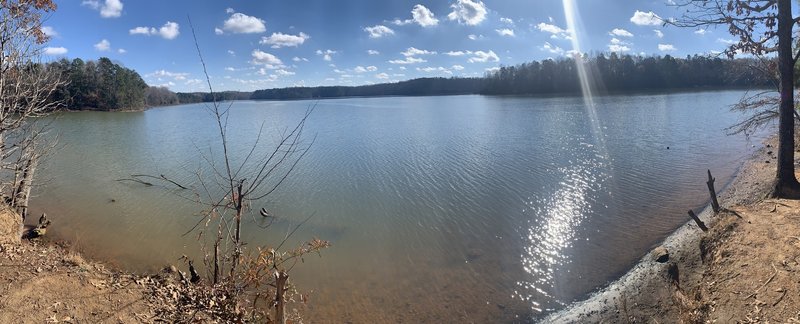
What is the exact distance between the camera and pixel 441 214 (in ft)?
43.6

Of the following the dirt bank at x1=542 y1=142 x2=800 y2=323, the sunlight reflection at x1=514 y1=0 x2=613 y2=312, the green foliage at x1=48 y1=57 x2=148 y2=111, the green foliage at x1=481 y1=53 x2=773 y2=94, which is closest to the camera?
the dirt bank at x1=542 y1=142 x2=800 y2=323

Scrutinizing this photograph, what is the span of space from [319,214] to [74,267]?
728 centimetres

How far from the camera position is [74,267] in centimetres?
726

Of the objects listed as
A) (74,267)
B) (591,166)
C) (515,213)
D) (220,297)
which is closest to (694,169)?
(591,166)

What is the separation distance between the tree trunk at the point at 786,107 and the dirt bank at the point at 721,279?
79 centimetres

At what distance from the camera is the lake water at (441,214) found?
8.73m

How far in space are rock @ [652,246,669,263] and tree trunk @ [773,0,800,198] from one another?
3590mm

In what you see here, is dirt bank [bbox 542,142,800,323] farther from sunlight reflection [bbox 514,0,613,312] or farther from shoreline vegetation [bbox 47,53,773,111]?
shoreline vegetation [bbox 47,53,773,111]

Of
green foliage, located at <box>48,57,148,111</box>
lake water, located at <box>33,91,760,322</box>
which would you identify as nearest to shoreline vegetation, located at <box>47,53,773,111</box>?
green foliage, located at <box>48,57,148,111</box>

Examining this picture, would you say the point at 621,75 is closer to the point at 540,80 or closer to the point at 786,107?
the point at 540,80

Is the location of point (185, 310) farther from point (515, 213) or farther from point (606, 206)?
point (606, 206)

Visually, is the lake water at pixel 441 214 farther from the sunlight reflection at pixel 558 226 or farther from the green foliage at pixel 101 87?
the green foliage at pixel 101 87

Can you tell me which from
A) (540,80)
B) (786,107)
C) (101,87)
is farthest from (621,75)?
(101,87)

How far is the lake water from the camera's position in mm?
8734
